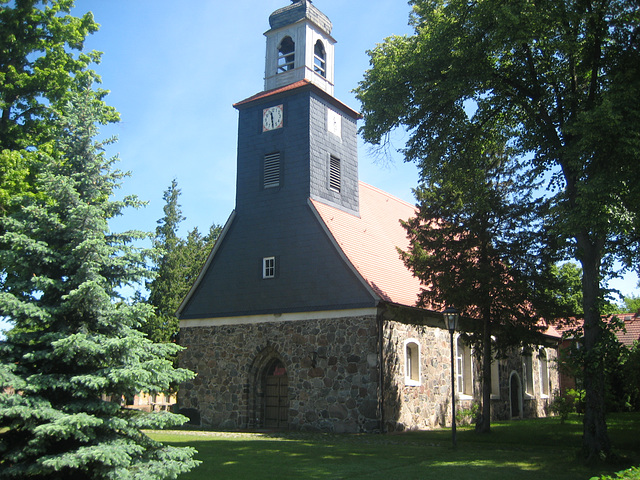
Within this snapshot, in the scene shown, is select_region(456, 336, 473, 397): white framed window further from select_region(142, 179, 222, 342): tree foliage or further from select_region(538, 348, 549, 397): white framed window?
select_region(142, 179, 222, 342): tree foliage

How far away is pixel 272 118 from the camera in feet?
73.6

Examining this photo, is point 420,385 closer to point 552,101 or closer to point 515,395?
point 515,395

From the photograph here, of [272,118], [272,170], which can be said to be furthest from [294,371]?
[272,118]

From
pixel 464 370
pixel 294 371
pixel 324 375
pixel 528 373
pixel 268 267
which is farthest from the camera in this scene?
pixel 528 373

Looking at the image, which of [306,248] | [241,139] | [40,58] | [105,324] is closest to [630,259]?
[306,248]

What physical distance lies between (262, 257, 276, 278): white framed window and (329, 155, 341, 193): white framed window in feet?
11.8

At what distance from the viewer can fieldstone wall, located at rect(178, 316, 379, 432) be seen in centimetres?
1816

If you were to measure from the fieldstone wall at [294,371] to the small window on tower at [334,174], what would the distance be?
556 cm

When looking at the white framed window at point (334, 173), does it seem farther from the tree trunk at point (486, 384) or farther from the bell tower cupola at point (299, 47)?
the tree trunk at point (486, 384)

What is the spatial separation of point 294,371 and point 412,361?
4116mm

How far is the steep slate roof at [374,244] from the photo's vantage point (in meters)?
19.5

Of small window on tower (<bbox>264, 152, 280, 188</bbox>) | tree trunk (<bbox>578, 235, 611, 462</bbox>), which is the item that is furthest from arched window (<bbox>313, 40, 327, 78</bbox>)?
tree trunk (<bbox>578, 235, 611, 462</bbox>)

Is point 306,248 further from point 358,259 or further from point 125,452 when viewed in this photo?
point 125,452

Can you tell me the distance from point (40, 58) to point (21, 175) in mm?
4326
